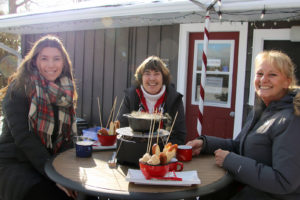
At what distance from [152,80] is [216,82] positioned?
2160 millimetres

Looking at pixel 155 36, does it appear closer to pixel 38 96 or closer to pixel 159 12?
pixel 159 12

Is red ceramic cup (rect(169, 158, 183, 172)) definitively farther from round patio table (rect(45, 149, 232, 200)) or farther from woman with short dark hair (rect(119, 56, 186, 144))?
woman with short dark hair (rect(119, 56, 186, 144))

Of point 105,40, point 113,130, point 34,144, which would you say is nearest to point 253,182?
point 113,130

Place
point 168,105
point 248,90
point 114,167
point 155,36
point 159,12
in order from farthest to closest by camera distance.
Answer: point 155,36, point 248,90, point 159,12, point 168,105, point 114,167

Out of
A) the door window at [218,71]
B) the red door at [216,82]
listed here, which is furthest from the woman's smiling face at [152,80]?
the door window at [218,71]

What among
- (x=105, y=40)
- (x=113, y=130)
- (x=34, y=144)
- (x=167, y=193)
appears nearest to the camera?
(x=167, y=193)

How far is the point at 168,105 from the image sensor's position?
2.62 meters

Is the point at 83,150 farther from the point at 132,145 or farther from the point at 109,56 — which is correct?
the point at 109,56

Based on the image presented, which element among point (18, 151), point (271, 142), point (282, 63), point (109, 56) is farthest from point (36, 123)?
point (109, 56)

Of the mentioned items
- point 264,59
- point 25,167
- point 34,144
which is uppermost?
point 264,59

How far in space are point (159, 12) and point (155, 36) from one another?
1.34 meters

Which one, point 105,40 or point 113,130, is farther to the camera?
point 105,40

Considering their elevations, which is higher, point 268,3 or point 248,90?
point 268,3

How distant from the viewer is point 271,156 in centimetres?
171
